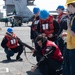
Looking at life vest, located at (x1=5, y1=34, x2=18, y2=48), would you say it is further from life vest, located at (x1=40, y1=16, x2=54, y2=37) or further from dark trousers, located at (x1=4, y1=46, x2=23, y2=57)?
life vest, located at (x1=40, y1=16, x2=54, y2=37)

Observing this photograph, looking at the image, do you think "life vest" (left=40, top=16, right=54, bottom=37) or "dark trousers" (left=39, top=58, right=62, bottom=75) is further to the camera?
"life vest" (left=40, top=16, right=54, bottom=37)

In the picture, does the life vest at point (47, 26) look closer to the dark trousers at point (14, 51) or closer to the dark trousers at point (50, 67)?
the dark trousers at point (50, 67)

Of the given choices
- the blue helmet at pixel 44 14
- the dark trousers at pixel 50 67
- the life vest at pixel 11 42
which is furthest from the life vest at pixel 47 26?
the life vest at pixel 11 42

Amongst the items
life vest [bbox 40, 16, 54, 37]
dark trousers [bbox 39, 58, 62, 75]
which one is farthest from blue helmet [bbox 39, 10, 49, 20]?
dark trousers [bbox 39, 58, 62, 75]

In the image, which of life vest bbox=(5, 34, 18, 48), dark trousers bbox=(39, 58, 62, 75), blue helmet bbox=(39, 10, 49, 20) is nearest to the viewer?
dark trousers bbox=(39, 58, 62, 75)

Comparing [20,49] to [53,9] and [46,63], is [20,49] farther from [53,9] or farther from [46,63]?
[53,9]

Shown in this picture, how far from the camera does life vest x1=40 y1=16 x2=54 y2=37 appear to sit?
10.3 m

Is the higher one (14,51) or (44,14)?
(44,14)

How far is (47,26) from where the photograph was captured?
10.3 m

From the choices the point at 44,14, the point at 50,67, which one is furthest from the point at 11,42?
the point at 50,67

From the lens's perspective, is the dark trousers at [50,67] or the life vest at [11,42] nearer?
the dark trousers at [50,67]

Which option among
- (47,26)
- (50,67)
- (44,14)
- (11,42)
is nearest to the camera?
(50,67)

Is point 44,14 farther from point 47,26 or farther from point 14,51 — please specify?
point 14,51

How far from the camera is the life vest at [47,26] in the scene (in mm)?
10297
